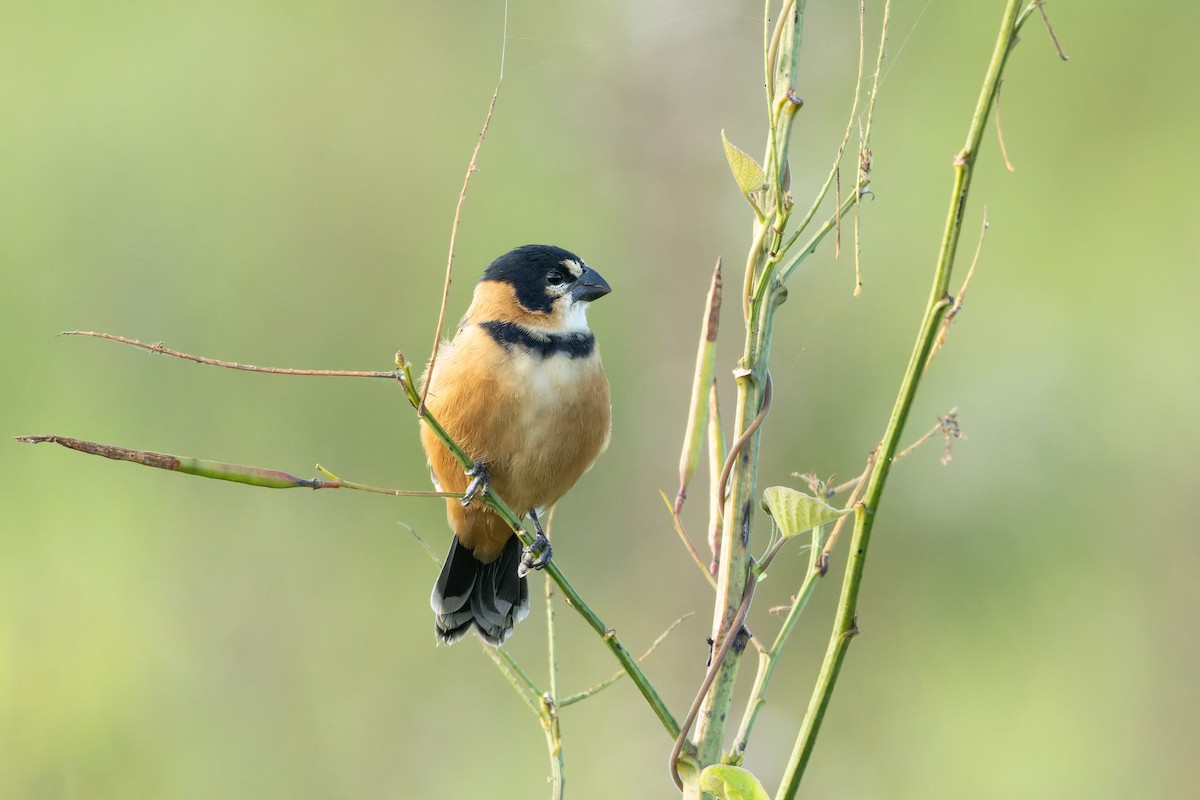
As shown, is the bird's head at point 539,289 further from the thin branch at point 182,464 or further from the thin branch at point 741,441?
the thin branch at point 182,464

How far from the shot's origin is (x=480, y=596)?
400cm

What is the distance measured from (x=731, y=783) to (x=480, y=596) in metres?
2.61

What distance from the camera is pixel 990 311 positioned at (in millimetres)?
Answer: 7910

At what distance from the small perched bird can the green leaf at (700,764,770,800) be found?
1.70 metres

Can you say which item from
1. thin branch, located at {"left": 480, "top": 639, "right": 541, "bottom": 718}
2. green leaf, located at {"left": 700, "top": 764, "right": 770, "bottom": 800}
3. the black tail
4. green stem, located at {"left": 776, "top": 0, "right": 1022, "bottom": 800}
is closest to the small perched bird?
the black tail

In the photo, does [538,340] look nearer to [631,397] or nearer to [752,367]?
[752,367]

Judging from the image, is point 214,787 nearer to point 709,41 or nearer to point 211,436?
point 211,436

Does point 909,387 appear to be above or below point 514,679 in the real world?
above

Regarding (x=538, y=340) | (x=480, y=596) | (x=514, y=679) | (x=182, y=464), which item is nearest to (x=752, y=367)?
(x=182, y=464)

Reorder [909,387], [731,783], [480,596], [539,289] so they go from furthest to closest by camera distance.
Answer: [480,596] < [539,289] < [731,783] < [909,387]

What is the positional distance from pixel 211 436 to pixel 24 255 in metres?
1.70

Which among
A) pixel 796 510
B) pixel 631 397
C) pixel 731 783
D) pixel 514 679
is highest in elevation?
pixel 796 510

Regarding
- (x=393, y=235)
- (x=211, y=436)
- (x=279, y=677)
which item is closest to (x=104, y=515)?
(x=211, y=436)

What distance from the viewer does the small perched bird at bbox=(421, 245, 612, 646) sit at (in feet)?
11.1
